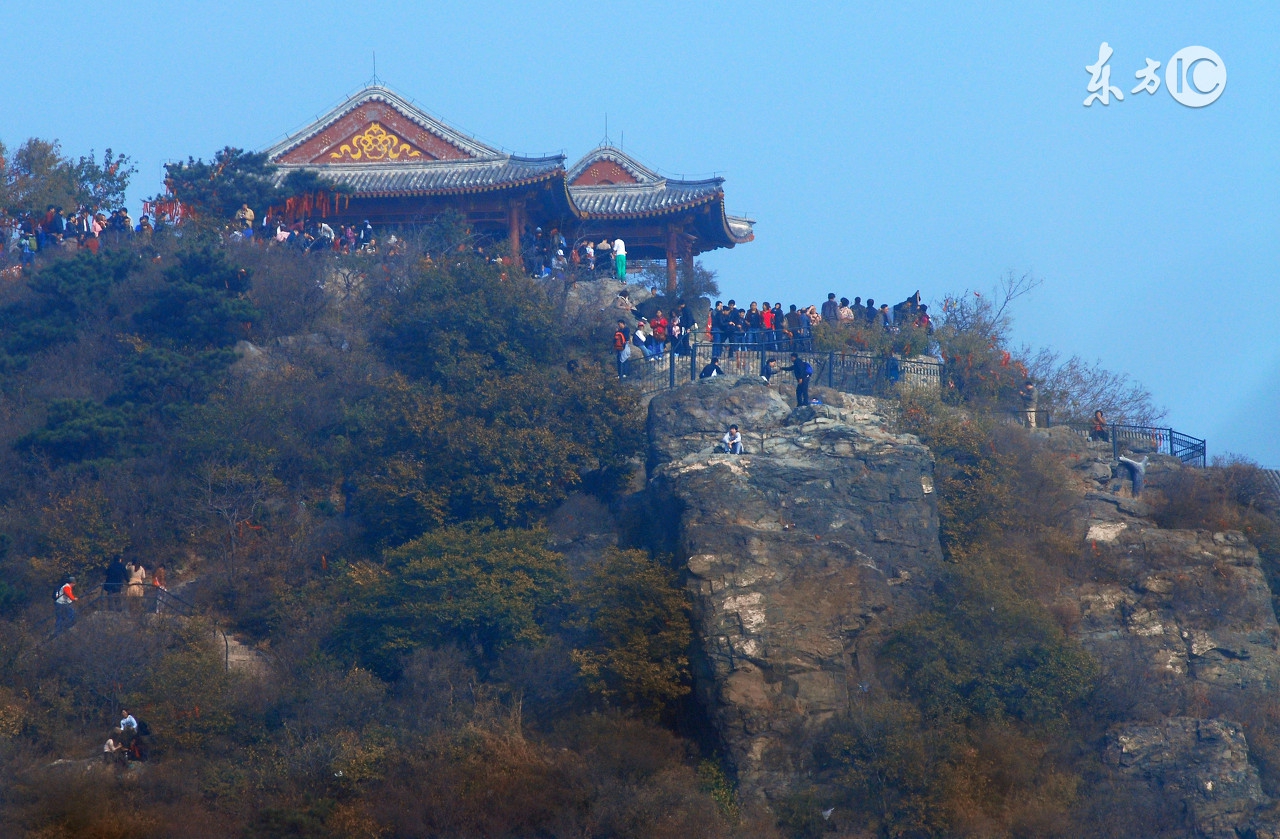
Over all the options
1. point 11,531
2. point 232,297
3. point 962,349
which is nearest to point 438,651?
point 11,531

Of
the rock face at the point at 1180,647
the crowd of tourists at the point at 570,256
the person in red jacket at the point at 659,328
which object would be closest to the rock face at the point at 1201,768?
the rock face at the point at 1180,647

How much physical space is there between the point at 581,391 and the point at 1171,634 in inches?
472

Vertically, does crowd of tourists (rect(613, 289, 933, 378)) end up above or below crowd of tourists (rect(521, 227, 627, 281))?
below

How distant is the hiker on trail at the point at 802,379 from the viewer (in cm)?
2916

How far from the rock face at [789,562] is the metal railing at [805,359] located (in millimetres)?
3505

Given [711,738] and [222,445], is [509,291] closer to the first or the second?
[222,445]

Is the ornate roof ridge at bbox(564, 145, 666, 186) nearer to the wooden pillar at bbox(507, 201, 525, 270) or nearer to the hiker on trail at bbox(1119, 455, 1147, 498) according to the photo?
the wooden pillar at bbox(507, 201, 525, 270)

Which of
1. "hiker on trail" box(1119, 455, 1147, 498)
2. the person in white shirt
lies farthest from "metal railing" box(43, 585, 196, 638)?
"hiker on trail" box(1119, 455, 1147, 498)

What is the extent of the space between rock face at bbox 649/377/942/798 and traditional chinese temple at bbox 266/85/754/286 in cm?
1516

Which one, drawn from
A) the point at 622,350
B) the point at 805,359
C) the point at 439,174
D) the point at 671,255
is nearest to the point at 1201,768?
the point at 805,359

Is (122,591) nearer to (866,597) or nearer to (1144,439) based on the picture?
(866,597)

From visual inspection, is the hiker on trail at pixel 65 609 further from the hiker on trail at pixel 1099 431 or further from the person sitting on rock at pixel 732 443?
the hiker on trail at pixel 1099 431

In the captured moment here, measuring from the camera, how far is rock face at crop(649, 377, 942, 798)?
23328 mm

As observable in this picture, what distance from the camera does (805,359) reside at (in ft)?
104
